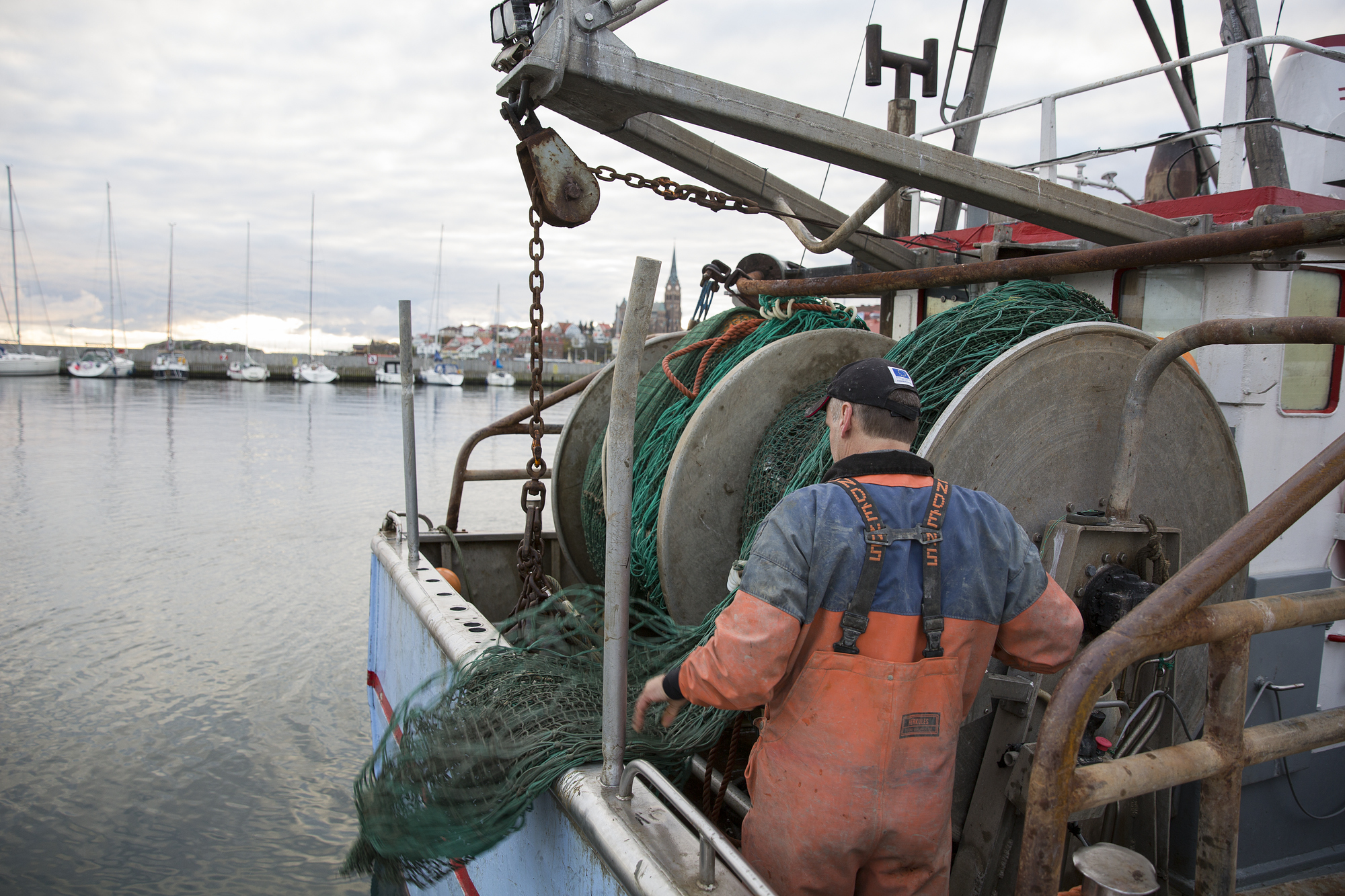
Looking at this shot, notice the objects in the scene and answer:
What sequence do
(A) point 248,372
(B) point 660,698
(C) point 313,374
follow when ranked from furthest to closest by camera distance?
(C) point 313,374 → (A) point 248,372 → (B) point 660,698

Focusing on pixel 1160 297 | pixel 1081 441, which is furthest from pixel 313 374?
pixel 1081 441

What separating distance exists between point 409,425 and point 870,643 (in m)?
3.41

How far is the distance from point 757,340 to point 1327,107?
5070 mm

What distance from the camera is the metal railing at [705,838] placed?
190 cm

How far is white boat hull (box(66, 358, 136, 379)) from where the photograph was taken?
75188mm

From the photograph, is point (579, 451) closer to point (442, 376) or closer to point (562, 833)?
point (562, 833)


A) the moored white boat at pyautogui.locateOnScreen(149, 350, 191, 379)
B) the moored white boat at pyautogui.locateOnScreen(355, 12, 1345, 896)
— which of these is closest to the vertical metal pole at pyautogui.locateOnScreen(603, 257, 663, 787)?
the moored white boat at pyautogui.locateOnScreen(355, 12, 1345, 896)

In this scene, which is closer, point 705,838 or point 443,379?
point 705,838

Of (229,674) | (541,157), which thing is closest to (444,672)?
(541,157)

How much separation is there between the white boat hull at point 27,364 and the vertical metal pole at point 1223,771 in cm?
9009

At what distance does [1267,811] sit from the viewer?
16.0 ft

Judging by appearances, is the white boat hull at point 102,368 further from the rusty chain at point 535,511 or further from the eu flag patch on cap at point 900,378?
the eu flag patch on cap at point 900,378

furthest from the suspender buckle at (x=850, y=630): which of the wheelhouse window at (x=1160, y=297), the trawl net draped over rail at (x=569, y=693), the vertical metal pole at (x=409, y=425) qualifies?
the wheelhouse window at (x=1160, y=297)

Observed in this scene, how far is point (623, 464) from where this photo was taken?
2297mm
